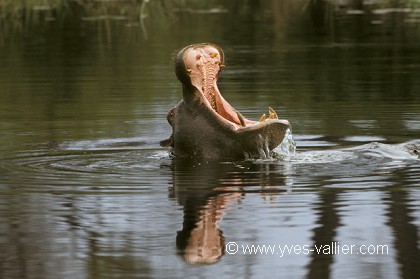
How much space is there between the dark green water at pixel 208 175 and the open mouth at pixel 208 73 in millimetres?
372

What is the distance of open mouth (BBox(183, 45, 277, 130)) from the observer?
354 inches

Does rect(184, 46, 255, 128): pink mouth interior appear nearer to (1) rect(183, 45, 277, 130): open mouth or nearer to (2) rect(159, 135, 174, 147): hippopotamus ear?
(1) rect(183, 45, 277, 130): open mouth

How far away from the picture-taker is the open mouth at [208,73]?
899 centimetres

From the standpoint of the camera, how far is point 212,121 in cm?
912

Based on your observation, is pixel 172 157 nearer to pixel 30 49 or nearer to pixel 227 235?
pixel 227 235

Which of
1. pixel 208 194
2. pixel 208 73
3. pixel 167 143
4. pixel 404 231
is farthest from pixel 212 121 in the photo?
pixel 404 231

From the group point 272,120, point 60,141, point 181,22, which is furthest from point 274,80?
point 181,22

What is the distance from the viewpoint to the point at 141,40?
20.0 metres

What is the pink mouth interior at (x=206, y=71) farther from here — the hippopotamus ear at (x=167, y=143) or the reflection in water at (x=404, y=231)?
the reflection in water at (x=404, y=231)

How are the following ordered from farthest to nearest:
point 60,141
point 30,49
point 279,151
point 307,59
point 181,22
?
1. point 181,22
2. point 30,49
3. point 307,59
4. point 60,141
5. point 279,151

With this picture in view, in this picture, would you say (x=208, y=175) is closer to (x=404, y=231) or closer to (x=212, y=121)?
(x=212, y=121)

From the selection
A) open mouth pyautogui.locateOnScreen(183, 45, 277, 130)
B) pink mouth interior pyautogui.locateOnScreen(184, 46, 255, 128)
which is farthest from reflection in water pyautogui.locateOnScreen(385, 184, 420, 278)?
pink mouth interior pyautogui.locateOnScreen(184, 46, 255, 128)

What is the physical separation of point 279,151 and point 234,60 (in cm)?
783

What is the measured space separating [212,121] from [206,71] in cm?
33
